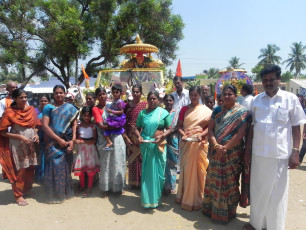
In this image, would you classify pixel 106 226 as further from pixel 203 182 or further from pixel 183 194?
pixel 203 182

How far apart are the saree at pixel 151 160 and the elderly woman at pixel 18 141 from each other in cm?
179

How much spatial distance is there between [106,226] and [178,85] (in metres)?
3.00

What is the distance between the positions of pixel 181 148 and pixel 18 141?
2.46 meters

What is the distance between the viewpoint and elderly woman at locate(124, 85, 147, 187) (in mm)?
4055

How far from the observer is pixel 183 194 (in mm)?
3686

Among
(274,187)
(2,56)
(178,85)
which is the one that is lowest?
(274,187)

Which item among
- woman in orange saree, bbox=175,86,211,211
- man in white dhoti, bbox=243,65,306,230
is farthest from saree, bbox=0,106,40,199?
man in white dhoti, bbox=243,65,306,230

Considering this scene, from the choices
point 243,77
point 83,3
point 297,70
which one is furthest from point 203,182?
point 297,70

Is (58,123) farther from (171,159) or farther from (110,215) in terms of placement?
(171,159)

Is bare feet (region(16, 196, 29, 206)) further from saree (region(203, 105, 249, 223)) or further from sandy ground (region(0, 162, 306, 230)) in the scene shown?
saree (region(203, 105, 249, 223))

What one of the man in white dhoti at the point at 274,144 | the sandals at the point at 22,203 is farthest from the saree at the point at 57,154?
the man in white dhoti at the point at 274,144

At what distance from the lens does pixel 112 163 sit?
158 inches

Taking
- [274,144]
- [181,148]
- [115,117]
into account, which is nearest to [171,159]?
[181,148]

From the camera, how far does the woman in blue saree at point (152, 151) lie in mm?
3480
